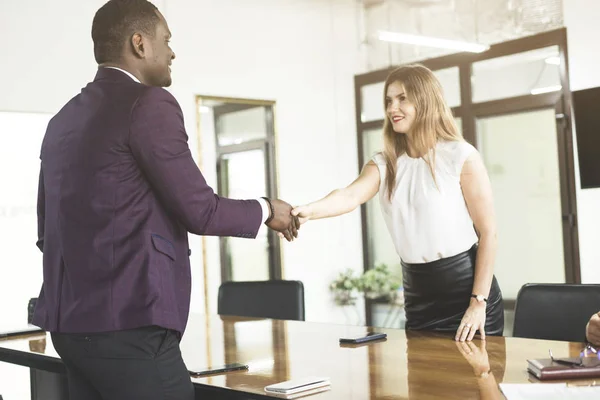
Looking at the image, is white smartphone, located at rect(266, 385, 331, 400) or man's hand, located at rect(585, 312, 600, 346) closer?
white smartphone, located at rect(266, 385, 331, 400)

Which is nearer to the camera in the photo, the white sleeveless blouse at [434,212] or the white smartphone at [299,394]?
the white smartphone at [299,394]

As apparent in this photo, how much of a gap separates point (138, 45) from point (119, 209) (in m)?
0.41

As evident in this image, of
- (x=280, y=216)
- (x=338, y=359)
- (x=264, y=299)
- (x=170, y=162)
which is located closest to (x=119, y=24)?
(x=170, y=162)

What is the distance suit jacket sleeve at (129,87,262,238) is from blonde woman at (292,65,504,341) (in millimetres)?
1032

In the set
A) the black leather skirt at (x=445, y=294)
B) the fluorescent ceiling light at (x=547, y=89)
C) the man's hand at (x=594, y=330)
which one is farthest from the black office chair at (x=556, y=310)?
the fluorescent ceiling light at (x=547, y=89)

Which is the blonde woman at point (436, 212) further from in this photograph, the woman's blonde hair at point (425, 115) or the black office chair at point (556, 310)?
the black office chair at point (556, 310)

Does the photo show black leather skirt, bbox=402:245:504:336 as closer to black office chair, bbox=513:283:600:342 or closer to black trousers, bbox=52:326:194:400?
black office chair, bbox=513:283:600:342

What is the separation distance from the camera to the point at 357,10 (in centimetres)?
727

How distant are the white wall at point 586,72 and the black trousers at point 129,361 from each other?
14.8 feet

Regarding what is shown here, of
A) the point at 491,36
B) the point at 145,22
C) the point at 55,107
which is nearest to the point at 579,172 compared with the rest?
the point at 491,36

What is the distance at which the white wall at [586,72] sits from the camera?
5551mm

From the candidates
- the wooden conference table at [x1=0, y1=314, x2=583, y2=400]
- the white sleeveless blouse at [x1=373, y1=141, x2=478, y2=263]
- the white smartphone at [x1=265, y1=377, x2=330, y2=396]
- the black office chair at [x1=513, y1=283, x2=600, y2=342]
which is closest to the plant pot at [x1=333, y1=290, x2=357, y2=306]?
the wooden conference table at [x1=0, y1=314, x2=583, y2=400]

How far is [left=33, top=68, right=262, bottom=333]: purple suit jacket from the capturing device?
1.66 metres

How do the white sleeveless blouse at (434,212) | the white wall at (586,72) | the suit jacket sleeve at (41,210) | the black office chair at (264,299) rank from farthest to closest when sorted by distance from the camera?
1. the white wall at (586,72)
2. the black office chair at (264,299)
3. the white sleeveless blouse at (434,212)
4. the suit jacket sleeve at (41,210)
